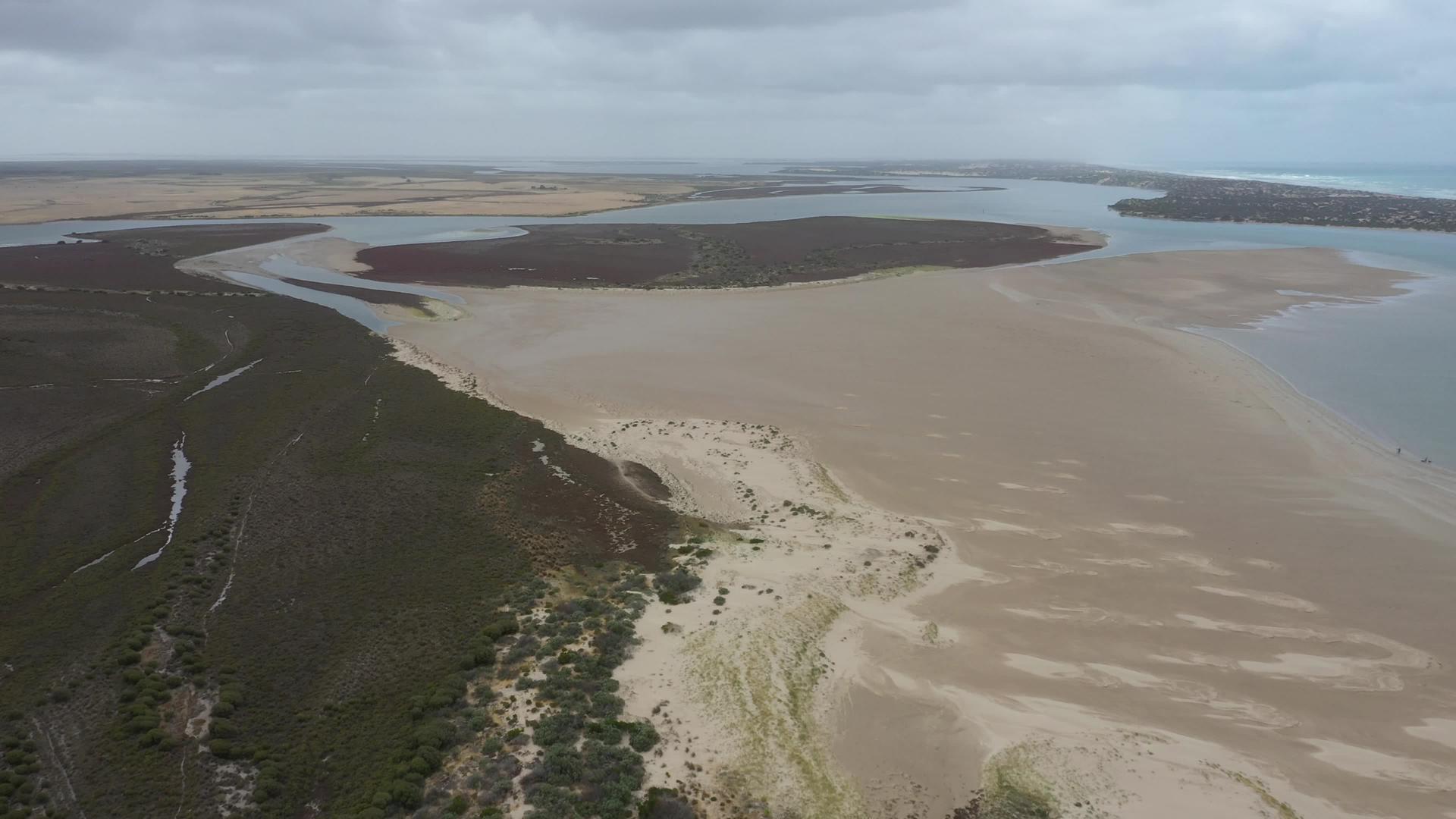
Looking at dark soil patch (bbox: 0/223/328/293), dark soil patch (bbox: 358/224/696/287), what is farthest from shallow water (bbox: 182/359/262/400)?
dark soil patch (bbox: 358/224/696/287)

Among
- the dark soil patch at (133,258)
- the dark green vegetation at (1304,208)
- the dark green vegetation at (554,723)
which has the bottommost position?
the dark green vegetation at (554,723)

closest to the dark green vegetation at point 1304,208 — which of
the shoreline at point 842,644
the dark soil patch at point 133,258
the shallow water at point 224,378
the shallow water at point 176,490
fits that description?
the shoreline at point 842,644

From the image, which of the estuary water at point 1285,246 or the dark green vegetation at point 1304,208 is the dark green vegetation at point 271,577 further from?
the dark green vegetation at point 1304,208

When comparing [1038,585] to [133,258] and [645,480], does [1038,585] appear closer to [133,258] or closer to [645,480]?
[645,480]

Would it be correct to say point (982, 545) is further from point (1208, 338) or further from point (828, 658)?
point (1208, 338)

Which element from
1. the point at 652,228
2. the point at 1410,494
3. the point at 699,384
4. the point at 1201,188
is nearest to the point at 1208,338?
the point at 1410,494

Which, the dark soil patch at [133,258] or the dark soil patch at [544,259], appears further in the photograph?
the dark soil patch at [544,259]

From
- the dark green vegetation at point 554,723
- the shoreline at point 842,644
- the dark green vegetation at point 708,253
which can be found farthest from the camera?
the dark green vegetation at point 708,253

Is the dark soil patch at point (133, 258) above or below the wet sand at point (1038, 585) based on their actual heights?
above
